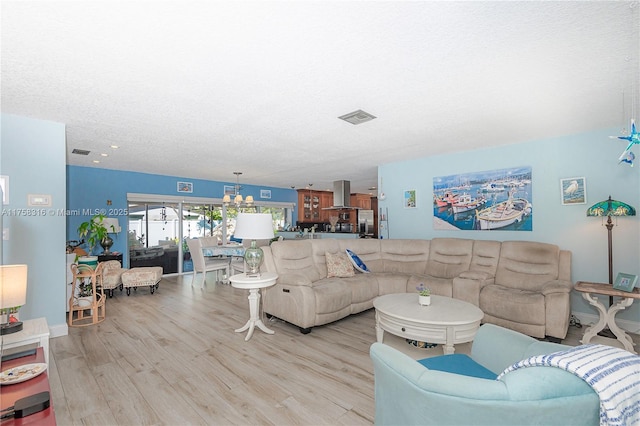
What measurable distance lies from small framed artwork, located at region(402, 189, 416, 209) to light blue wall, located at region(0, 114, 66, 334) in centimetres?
506

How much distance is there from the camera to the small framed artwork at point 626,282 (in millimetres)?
2896

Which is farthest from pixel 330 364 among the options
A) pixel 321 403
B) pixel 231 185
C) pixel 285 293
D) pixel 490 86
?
pixel 231 185

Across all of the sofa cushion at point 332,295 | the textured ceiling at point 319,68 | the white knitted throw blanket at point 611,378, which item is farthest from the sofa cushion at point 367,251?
the white knitted throw blanket at point 611,378

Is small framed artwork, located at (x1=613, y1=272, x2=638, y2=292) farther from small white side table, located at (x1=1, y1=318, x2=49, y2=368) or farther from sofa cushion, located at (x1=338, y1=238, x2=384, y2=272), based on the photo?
small white side table, located at (x1=1, y1=318, x2=49, y2=368)

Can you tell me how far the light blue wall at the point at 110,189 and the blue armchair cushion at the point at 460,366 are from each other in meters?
6.76

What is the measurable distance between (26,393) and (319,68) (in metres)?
2.57

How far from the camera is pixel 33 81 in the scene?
2314mm

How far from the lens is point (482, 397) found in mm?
961

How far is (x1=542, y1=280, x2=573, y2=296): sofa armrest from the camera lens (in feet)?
10.1

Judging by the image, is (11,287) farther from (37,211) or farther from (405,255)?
(405,255)

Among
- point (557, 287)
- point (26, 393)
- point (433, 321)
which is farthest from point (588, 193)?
point (26, 393)

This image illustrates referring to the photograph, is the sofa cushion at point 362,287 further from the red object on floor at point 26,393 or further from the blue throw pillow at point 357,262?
the red object on floor at point 26,393

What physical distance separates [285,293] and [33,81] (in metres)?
3.04

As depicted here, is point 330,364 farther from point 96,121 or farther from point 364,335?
point 96,121
